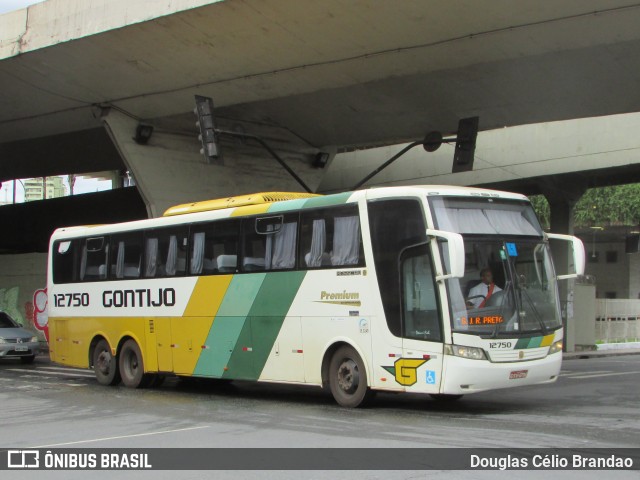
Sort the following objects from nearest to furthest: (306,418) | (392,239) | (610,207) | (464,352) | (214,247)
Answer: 1. (464,352)
2. (306,418)
3. (392,239)
4. (214,247)
5. (610,207)

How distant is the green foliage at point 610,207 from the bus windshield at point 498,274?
134ft

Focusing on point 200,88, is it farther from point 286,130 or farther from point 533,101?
point 533,101

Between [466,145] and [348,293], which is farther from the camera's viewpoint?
[466,145]

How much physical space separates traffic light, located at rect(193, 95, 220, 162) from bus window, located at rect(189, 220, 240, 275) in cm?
362

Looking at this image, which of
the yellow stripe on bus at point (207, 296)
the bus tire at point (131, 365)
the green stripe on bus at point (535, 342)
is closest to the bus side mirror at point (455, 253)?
the green stripe on bus at point (535, 342)

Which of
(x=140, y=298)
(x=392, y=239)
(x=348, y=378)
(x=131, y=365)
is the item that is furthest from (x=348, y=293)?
(x=131, y=365)

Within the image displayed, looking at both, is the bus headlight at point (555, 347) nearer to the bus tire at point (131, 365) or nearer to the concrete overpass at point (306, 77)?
the bus tire at point (131, 365)

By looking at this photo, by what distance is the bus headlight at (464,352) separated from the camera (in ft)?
37.5

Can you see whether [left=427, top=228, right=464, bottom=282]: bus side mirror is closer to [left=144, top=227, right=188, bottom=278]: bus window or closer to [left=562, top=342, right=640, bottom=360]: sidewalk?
[left=144, top=227, right=188, bottom=278]: bus window

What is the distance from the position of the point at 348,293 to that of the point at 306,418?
6.95 feet

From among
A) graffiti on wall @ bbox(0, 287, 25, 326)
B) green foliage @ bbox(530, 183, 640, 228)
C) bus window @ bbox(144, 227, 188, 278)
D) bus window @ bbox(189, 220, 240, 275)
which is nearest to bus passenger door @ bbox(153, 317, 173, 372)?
bus window @ bbox(144, 227, 188, 278)

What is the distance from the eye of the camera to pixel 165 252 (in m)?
16.5

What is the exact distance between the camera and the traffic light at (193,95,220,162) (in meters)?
19.0

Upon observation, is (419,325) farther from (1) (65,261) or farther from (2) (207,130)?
(1) (65,261)
